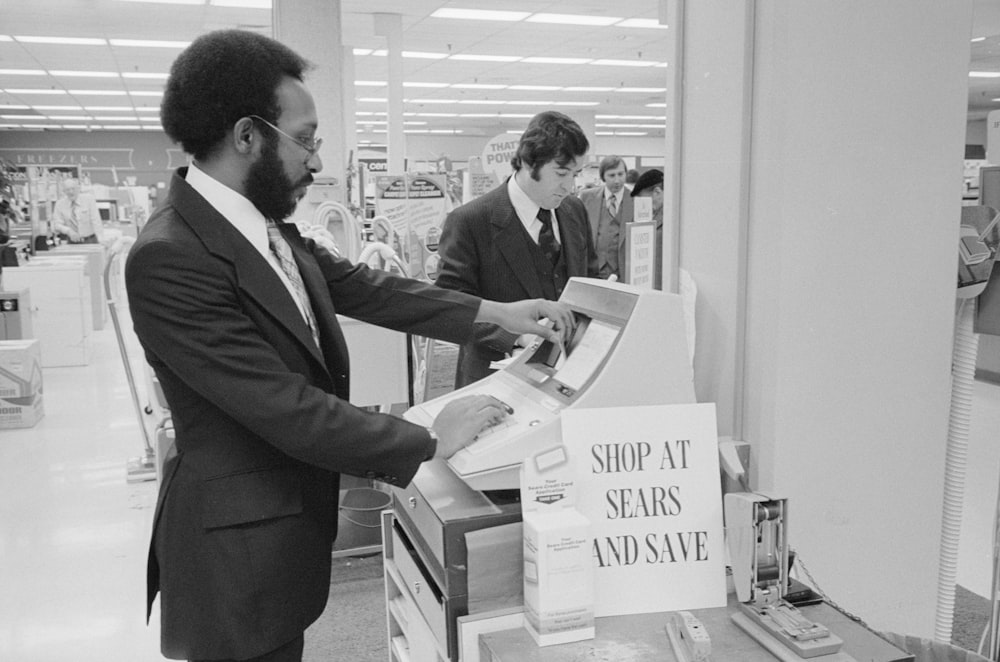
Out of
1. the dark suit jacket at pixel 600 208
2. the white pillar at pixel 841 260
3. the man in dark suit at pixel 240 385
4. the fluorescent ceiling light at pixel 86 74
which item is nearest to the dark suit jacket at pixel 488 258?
the white pillar at pixel 841 260

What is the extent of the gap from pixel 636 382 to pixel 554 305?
0.30 meters

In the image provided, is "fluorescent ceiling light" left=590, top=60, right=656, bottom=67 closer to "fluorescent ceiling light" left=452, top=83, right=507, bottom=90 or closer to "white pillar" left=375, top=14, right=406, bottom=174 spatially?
"fluorescent ceiling light" left=452, top=83, right=507, bottom=90

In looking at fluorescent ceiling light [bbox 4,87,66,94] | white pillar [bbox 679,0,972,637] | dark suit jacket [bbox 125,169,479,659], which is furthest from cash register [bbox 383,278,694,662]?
fluorescent ceiling light [bbox 4,87,66,94]

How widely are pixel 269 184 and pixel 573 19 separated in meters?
8.97

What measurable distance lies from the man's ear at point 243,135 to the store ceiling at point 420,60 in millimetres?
6044

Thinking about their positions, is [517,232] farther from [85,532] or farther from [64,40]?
[64,40]

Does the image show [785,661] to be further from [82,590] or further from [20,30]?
[20,30]

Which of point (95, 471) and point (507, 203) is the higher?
point (507, 203)

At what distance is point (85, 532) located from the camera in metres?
4.05

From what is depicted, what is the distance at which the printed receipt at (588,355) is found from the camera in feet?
4.97

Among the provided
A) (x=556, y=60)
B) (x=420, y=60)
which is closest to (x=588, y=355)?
(x=556, y=60)

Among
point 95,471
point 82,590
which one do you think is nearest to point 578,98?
point 95,471

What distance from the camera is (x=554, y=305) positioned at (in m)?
1.72

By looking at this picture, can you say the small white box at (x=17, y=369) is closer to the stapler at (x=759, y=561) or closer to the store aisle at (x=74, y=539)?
the store aisle at (x=74, y=539)
